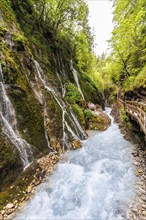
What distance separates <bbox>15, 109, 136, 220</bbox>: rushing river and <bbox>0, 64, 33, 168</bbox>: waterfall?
49.4 inches

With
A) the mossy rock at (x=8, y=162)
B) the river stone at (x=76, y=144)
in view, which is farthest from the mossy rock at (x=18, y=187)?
the river stone at (x=76, y=144)

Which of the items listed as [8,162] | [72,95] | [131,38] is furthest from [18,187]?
[131,38]

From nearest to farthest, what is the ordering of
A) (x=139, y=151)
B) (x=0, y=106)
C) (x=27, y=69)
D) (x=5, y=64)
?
(x=0, y=106) → (x=5, y=64) → (x=139, y=151) → (x=27, y=69)

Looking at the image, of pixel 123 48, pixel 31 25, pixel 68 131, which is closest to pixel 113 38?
pixel 123 48

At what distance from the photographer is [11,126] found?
521 centimetres

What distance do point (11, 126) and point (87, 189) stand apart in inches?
140

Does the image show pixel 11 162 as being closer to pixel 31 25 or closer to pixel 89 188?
pixel 89 188

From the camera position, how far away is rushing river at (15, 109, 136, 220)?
12.6ft

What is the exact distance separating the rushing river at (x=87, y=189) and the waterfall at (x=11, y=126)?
1.25 metres

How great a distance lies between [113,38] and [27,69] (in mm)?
9181

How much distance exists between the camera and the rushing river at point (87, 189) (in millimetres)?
3830

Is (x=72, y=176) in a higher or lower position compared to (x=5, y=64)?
lower

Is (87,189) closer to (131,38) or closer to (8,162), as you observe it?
(8,162)

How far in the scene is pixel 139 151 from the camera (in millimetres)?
6668
